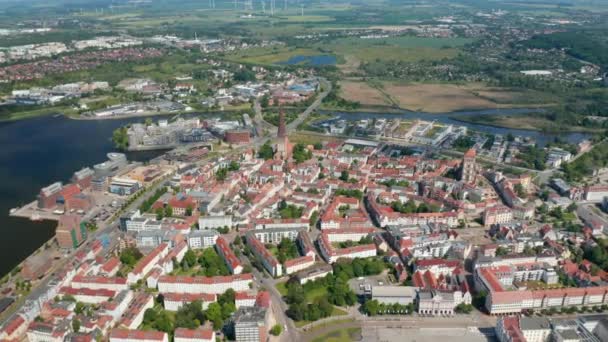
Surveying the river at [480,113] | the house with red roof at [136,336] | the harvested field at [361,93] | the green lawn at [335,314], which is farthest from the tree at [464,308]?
the harvested field at [361,93]

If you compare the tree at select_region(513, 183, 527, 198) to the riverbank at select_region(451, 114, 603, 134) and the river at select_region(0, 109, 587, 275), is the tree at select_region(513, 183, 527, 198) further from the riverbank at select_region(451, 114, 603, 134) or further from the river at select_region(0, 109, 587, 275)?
the riverbank at select_region(451, 114, 603, 134)

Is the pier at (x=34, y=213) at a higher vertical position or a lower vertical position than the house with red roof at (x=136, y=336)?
lower

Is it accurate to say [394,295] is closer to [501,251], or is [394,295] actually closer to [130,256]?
[501,251]

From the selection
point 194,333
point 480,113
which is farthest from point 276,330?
point 480,113

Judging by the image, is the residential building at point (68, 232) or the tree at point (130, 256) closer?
the tree at point (130, 256)

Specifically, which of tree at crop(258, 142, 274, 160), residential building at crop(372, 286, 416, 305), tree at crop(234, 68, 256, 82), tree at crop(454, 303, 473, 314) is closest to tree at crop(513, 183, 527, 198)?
tree at crop(454, 303, 473, 314)

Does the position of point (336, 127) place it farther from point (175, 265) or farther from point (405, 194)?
point (175, 265)

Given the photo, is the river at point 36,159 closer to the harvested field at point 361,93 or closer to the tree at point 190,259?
the tree at point 190,259

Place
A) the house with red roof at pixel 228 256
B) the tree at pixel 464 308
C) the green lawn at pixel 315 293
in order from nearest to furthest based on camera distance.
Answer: the tree at pixel 464 308 < the green lawn at pixel 315 293 < the house with red roof at pixel 228 256

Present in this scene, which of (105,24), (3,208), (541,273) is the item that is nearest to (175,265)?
(3,208)
